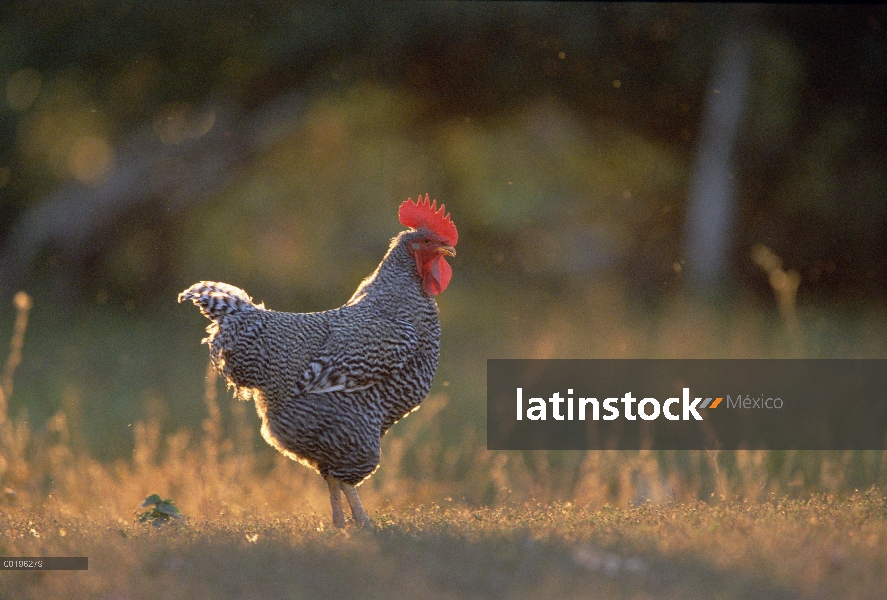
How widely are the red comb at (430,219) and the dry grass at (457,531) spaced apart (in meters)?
1.83

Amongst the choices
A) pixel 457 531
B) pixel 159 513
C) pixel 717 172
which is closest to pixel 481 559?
pixel 457 531

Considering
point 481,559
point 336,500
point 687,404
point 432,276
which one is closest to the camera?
point 481,559

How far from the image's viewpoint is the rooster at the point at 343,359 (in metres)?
5.56

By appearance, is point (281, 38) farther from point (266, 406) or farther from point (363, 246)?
point (266, 406)

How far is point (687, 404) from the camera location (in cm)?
948

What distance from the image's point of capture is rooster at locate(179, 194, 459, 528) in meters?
5.56

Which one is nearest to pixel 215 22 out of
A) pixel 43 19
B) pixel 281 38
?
pixel 281 38

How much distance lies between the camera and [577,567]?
4.36 meters

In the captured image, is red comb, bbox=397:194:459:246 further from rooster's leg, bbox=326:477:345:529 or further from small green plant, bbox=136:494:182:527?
small green plant, bbox=136:494:182:527

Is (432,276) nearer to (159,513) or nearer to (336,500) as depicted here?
(336,500)

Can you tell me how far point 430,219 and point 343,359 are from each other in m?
1.21

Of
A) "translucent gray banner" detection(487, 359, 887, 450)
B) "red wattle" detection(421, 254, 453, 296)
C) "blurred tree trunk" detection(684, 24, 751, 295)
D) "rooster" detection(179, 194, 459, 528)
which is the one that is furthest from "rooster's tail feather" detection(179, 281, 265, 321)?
"blurred tree trunk" detection(684, 24, 751, 295)

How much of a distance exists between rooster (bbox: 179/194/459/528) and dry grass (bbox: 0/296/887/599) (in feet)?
1.67

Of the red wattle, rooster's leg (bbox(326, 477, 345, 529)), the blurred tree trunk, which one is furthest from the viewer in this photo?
the blurred tree trunk
